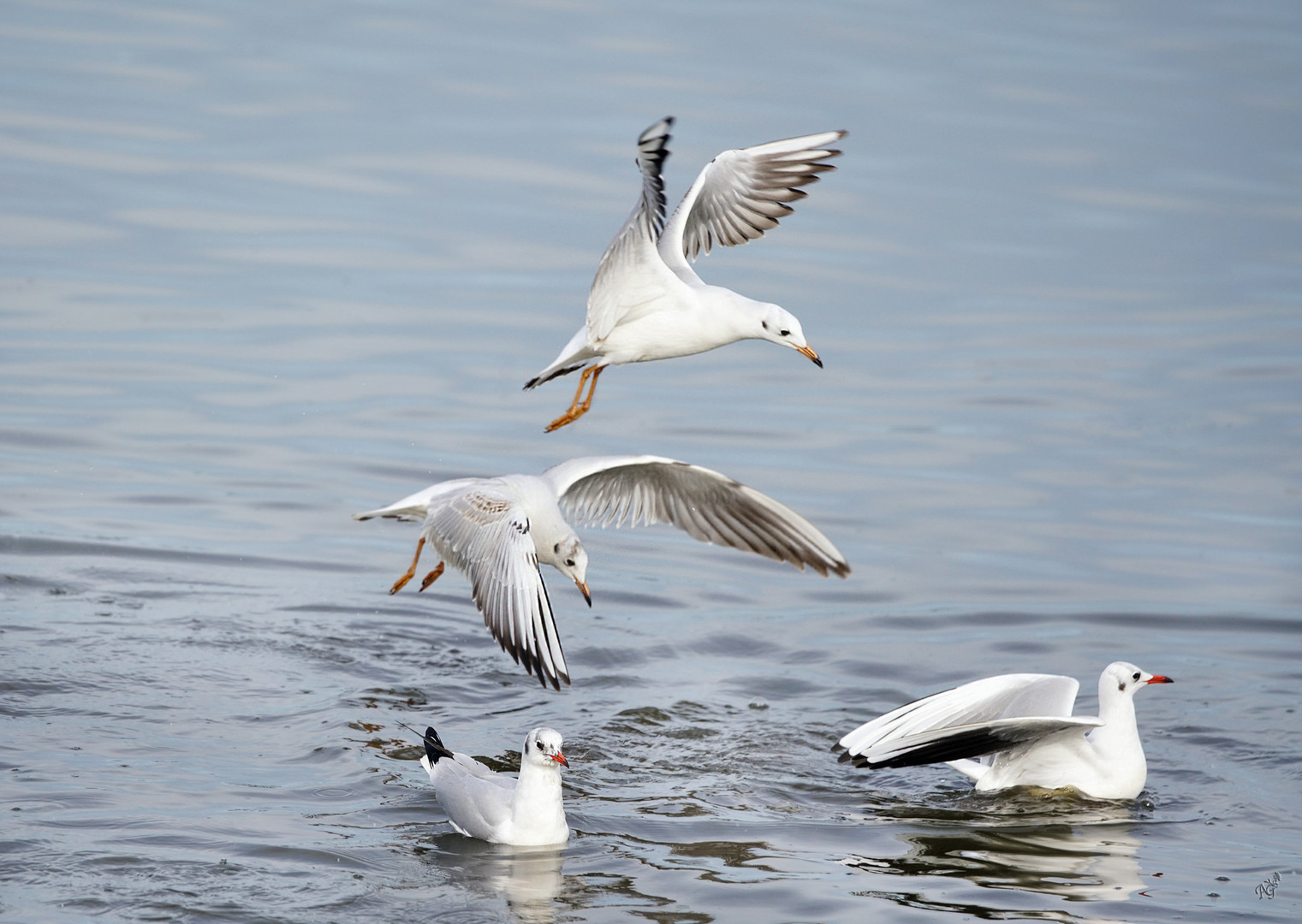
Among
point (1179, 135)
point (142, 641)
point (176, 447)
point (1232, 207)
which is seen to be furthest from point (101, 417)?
point (1179, 135)

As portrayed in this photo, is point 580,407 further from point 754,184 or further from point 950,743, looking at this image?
point 950,743

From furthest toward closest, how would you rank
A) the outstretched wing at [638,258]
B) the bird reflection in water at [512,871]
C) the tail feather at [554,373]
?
1. the tail feather at [554,373]
2. the outstretched wing at [638,258]
3. the bird reflection in water at [512,871]

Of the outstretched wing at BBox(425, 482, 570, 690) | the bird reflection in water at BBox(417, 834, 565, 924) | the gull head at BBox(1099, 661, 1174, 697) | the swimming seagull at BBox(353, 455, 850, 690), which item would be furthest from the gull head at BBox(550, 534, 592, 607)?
the gull head at BBox(1099, 661, 1174, 697)

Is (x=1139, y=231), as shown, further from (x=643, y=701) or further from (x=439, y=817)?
(x=439, y=817)

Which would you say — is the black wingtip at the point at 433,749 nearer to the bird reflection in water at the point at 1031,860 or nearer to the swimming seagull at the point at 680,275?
the bird reflection in water at the point at 1031,860

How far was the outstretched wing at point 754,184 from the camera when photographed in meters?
9.63

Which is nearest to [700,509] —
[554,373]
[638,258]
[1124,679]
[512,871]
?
[554,373]

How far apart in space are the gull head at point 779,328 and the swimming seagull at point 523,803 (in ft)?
8.85

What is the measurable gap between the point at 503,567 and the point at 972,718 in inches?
82.5

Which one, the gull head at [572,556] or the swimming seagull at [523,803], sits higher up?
the gull head at [572,556]

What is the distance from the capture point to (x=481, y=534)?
7.93 meters

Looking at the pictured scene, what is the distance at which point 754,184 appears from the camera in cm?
974

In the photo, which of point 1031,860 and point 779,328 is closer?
point 1031,860

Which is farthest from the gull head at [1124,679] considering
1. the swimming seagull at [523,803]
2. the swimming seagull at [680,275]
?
the swimming seagull at [523,803]
